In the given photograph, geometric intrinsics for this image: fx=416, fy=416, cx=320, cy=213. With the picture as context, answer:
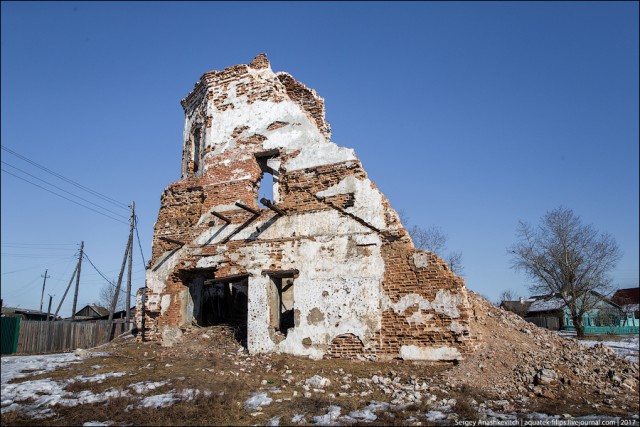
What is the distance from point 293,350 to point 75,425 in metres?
4.71

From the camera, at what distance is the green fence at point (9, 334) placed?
44.5ft

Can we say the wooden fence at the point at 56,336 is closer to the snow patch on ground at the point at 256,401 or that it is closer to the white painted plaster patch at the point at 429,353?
the snow patch on ground at the point at 256,401

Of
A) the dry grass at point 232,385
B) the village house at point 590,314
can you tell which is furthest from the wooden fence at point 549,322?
the dry grass at point 232,385

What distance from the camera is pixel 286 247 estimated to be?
380 inches

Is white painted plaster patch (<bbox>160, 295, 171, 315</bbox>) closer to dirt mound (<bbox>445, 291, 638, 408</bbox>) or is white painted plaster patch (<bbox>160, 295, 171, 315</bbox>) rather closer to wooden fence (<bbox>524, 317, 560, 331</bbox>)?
dirt mound (<bbox>445, 291, 638, 408</bbox>)

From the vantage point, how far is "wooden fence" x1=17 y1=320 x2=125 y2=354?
562 inches

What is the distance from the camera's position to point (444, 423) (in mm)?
4848

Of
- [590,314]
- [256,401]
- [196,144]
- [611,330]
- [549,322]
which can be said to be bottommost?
[611,330]

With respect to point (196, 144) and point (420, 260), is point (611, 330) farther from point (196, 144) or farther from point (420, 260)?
point (196, 144)

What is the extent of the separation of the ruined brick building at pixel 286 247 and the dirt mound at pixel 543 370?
559 millimetres

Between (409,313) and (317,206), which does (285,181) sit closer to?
(317,206)

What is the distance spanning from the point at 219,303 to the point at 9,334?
24.5 ft

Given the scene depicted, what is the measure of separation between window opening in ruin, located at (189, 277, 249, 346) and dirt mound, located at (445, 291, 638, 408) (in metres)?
5.70

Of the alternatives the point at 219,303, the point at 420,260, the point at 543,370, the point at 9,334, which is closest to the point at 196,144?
the point at 219,303
